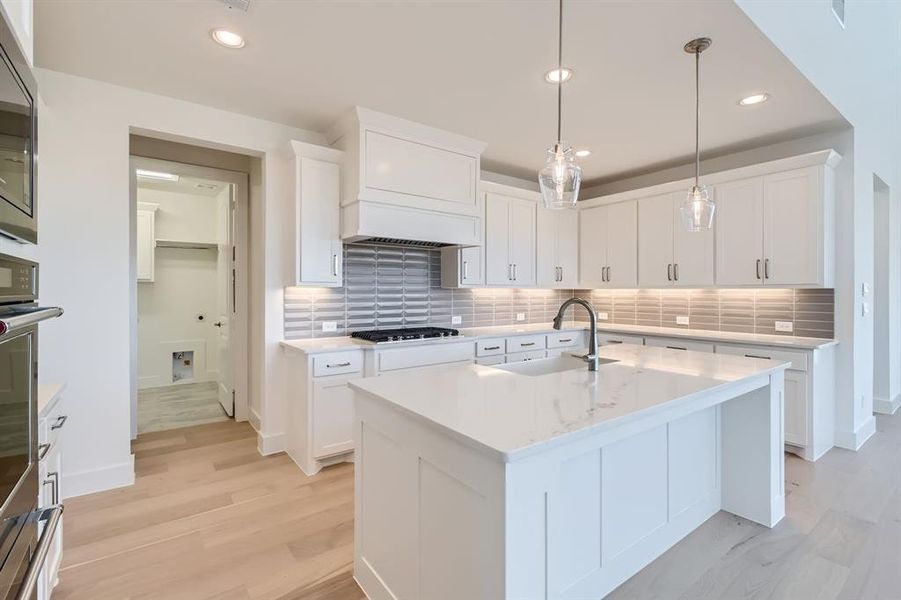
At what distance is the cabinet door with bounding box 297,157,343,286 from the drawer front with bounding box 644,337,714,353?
3093 mm

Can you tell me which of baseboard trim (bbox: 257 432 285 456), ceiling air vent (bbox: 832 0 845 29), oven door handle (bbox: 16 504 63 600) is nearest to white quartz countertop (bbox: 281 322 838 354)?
baseboard trim (bbox: 257 432 285 456)

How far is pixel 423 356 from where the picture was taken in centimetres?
348

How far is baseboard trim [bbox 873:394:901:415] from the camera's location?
14.6ft

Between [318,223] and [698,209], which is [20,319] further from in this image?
[698,209]

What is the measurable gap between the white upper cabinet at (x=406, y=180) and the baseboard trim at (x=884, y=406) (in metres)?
Result: 4.73

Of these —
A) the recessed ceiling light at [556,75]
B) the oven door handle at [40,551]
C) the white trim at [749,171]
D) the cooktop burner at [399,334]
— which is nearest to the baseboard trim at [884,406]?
the white trim at [749,171]

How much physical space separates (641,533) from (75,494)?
337 centimetres

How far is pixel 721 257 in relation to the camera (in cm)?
392

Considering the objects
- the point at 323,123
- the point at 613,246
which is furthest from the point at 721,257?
the point at 323,123

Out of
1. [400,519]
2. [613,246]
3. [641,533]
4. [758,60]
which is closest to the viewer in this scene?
[400,519]

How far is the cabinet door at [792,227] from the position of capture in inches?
133

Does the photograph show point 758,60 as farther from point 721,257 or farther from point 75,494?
point 75,494

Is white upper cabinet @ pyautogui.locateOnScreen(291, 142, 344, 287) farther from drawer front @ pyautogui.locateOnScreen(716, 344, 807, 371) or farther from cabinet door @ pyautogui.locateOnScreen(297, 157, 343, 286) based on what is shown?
drawer front @ pyautogui.locateOnScreen(716, 344, 807, 371)

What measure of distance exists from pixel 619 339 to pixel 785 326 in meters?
1.42
